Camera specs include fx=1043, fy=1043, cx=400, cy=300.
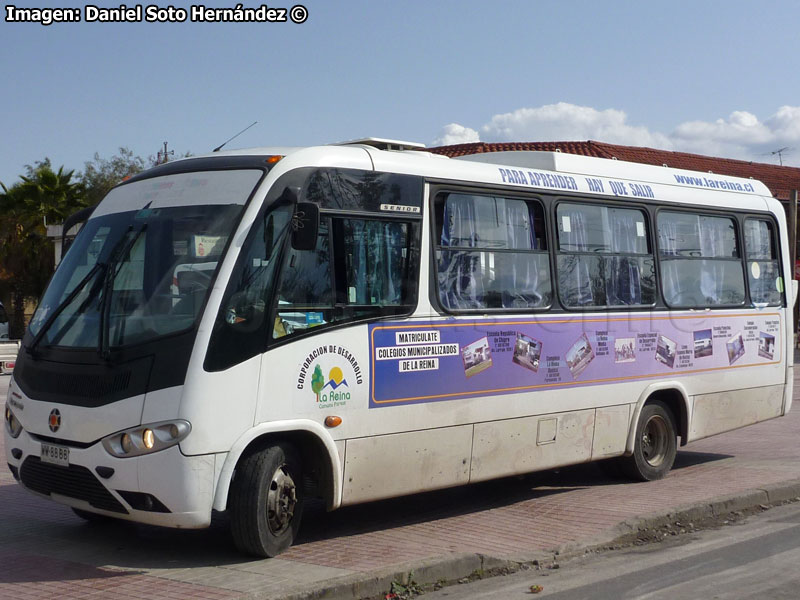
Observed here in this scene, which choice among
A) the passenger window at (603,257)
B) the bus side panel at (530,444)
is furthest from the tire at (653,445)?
the passenger window at (603,257)

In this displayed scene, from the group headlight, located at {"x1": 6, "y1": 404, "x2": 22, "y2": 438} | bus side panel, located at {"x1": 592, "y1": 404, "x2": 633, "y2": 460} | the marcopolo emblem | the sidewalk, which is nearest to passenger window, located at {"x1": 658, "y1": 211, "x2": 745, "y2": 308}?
bus side panel, located at {"x1": 592, "y1": 404, "x2": 633, "y2": 460}

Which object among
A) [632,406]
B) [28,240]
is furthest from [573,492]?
[28,240]

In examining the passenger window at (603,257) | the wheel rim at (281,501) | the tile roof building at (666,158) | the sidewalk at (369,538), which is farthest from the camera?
the tile roof building at (666,158)

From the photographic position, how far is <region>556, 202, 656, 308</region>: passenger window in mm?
10062

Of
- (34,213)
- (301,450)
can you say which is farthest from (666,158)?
(301,450)

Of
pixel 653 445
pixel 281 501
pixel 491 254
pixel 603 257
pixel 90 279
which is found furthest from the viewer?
pixel 653 445

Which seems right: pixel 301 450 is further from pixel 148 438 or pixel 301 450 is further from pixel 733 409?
pixel 733 409

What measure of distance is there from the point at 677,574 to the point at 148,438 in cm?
374

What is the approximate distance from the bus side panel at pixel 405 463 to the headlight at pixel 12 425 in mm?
2436

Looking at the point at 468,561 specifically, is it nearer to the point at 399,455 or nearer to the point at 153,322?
the point at 399,455

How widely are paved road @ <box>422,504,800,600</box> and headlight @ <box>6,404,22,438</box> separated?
3.29 metres

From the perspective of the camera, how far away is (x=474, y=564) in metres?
7.26

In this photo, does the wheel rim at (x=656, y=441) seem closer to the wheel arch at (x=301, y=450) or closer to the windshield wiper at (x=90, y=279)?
the wheel arch at (x=301, y=450)

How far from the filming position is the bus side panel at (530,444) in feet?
29.3
